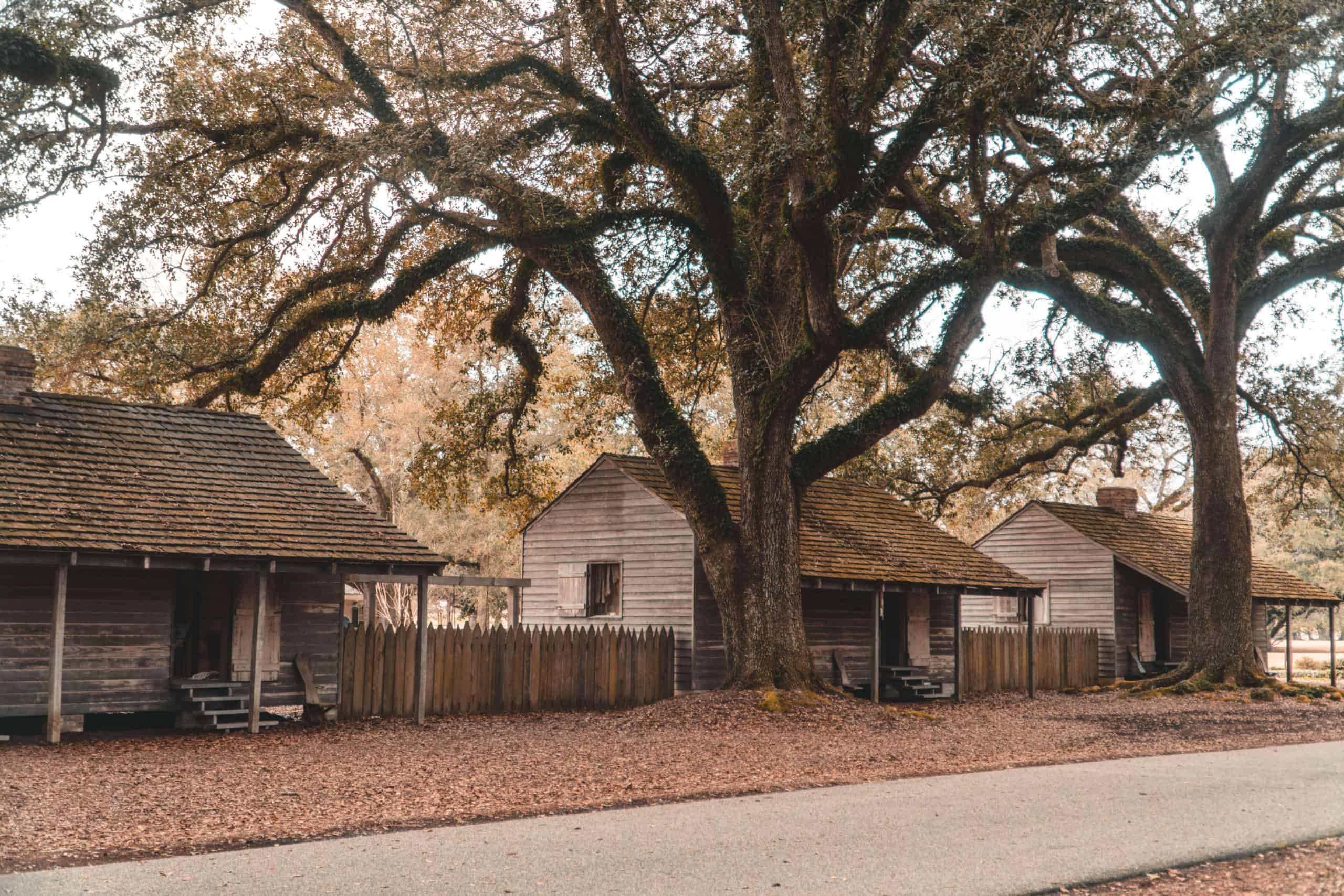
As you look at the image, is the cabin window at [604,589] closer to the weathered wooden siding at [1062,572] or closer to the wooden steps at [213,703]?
the wooden steps at [213,703]

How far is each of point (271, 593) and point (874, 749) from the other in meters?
9.09

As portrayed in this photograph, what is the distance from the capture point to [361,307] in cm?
2041

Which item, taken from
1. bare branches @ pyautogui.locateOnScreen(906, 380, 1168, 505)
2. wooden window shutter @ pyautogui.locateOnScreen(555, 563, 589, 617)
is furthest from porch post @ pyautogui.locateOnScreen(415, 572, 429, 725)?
bare branches @ pyautogui.locateOnScreen(906, 380, 1168, 505)

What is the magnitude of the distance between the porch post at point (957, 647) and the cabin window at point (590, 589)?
7405 millimetres

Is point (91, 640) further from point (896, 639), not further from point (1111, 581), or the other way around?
point (1111, 581)

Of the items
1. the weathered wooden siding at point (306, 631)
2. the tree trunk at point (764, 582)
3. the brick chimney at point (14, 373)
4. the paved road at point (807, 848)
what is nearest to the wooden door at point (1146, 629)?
the tree trunk at point (764, 582)

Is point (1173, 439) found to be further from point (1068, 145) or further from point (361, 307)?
point (361, 307)

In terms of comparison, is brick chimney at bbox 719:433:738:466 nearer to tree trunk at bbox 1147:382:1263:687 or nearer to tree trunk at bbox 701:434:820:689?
tree trunk at bbox 701:434:820:689

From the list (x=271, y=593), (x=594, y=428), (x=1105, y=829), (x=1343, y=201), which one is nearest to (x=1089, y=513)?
(x=1343, y=201)

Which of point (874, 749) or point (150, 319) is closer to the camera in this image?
point (874, 749)

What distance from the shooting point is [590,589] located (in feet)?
84.1

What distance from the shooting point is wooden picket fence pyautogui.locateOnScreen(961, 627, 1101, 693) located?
28297mm

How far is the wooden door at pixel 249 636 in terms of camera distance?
57.9 ft

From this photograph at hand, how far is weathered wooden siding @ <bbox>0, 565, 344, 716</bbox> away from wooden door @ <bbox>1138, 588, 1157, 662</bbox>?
23529 mm
